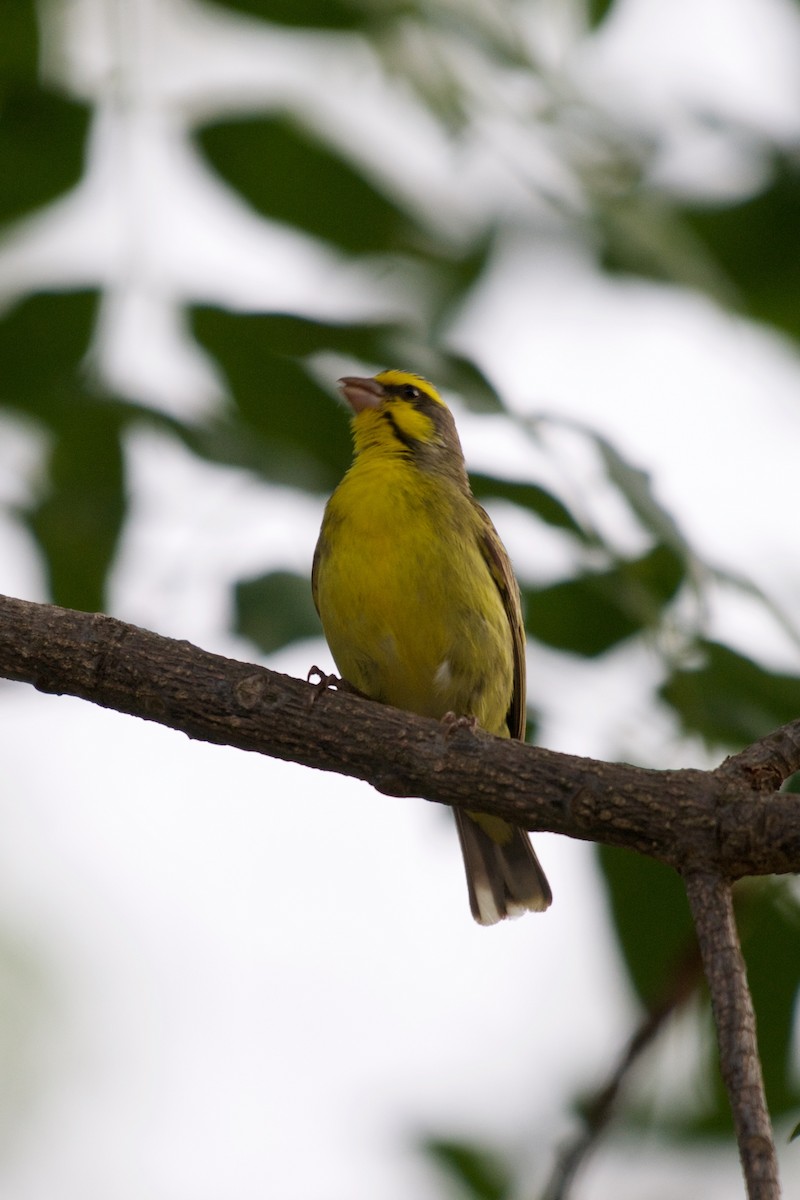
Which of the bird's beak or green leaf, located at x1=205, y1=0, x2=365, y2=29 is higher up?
green leaf, located at x1=205, y1=0, x2=365, y2=29

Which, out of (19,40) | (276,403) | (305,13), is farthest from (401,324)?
(19,40)

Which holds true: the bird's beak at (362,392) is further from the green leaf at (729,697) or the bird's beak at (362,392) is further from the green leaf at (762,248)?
the green leaf at (729,697)

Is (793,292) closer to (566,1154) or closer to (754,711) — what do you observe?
(754,711)

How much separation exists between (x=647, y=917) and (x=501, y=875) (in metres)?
1.98

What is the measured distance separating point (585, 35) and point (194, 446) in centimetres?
162

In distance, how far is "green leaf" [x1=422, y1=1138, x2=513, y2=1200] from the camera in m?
3.83

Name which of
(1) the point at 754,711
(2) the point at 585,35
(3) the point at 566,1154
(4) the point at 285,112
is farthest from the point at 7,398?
(3) the point at 566,1154

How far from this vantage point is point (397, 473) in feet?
18.6

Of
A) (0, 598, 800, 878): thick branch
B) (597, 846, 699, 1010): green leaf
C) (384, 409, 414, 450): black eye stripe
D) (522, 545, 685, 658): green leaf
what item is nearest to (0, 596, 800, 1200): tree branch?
(0, 598, 800, 878): thick branch

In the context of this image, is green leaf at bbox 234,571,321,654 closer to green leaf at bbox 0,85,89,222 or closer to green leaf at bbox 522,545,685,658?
green leaf at bbox 522,545,685,658

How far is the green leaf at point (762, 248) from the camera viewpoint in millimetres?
4363

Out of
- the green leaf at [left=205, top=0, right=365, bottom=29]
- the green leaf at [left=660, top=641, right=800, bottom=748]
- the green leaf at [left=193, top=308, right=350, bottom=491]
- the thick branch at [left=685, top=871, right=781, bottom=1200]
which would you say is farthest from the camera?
the green leaf at [left=193, top=308, right=350, bottom=491]

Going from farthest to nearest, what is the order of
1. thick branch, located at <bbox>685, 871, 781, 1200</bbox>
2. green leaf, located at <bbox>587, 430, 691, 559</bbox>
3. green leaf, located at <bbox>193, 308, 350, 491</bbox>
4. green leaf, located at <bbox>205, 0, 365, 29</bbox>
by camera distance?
green leaf, located at <bbox>193, 308, 350, 491</bbox>, green leaf, located at <bbox>205, 0, 365, 29</bbox>, green leaf, located at <bbox>587, 430, 691, 559</bbox>, thick branch, located at <bbox>685, 871, 781, 1200</bbox>

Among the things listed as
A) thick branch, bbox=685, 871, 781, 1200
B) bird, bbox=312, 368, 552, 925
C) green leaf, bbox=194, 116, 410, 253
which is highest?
green leaf, bbox=194, 116, 410, 253
